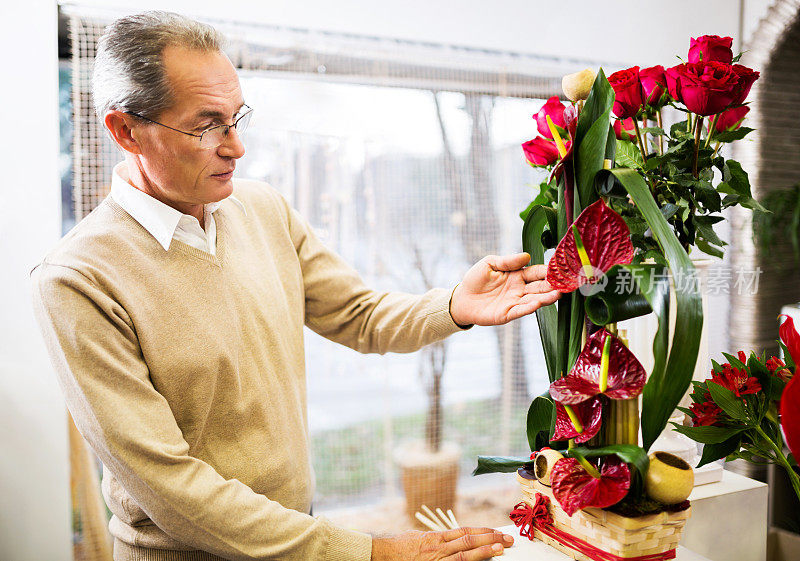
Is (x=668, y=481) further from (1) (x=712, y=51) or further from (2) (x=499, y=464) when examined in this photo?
(1) (x=712, y=51)

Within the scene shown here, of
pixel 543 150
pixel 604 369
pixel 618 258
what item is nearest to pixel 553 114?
pixel 543 150

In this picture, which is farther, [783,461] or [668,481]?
[783,461]

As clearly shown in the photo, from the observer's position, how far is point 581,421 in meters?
0.91

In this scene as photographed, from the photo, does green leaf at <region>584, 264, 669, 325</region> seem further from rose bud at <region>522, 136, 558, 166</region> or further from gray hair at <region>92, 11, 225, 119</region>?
gray hair at <region>92, 11, 225, 119</region>

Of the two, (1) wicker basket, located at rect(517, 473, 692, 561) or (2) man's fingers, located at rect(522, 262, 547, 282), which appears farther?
(2) man's fingers, located at rect(522, 262, 547, 282)

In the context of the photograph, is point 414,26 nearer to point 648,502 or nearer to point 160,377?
point 160,377

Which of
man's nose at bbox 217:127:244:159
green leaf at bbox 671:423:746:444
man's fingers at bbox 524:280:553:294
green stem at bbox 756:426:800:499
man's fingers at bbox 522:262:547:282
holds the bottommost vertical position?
green stem at bbox 756:426:800:499

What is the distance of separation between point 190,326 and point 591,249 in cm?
76

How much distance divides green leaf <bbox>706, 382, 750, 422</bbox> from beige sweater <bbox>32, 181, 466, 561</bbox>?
1.70 feet

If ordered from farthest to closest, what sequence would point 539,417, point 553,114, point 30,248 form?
1. point 30,248
2. point 539,417
3. point 553,114

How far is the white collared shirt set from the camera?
1.22 meters

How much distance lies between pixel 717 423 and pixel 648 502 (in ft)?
0.88

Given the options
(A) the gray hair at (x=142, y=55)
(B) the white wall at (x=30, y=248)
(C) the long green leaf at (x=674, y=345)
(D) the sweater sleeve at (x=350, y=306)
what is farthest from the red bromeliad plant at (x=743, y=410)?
(B) the white wall at (x=30, y=248)

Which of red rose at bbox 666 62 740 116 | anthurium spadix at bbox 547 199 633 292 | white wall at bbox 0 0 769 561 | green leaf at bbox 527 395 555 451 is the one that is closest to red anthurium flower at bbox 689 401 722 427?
green leaf at bbox 527 395 555 451
